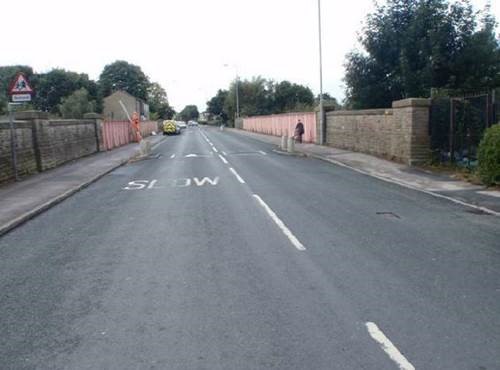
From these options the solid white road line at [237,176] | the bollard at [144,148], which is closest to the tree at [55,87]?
the bollard at [144,148]

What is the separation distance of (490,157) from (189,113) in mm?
182597

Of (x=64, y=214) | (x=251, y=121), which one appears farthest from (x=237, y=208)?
(x=251, y=121)

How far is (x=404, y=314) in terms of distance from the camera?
5160mm

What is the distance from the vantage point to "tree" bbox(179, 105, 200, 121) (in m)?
192

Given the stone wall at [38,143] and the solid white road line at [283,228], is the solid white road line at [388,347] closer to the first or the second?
the solid white road line at [283,228]

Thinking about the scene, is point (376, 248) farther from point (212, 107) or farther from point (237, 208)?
point (212, 107)

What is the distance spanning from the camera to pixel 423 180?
15.8 meters

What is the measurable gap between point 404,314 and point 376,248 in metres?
2.61

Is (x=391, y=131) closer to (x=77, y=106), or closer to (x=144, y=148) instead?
(x=144, y=148)

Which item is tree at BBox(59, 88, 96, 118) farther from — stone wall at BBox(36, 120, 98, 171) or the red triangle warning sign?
the red triangle warning sign

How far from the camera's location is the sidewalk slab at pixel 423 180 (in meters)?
12.0

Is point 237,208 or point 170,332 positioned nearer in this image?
point 170,332

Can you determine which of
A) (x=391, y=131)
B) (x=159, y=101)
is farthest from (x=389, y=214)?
(x=159, y=101)

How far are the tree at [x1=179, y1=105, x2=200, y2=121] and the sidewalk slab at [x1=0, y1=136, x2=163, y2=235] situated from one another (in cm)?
17080
